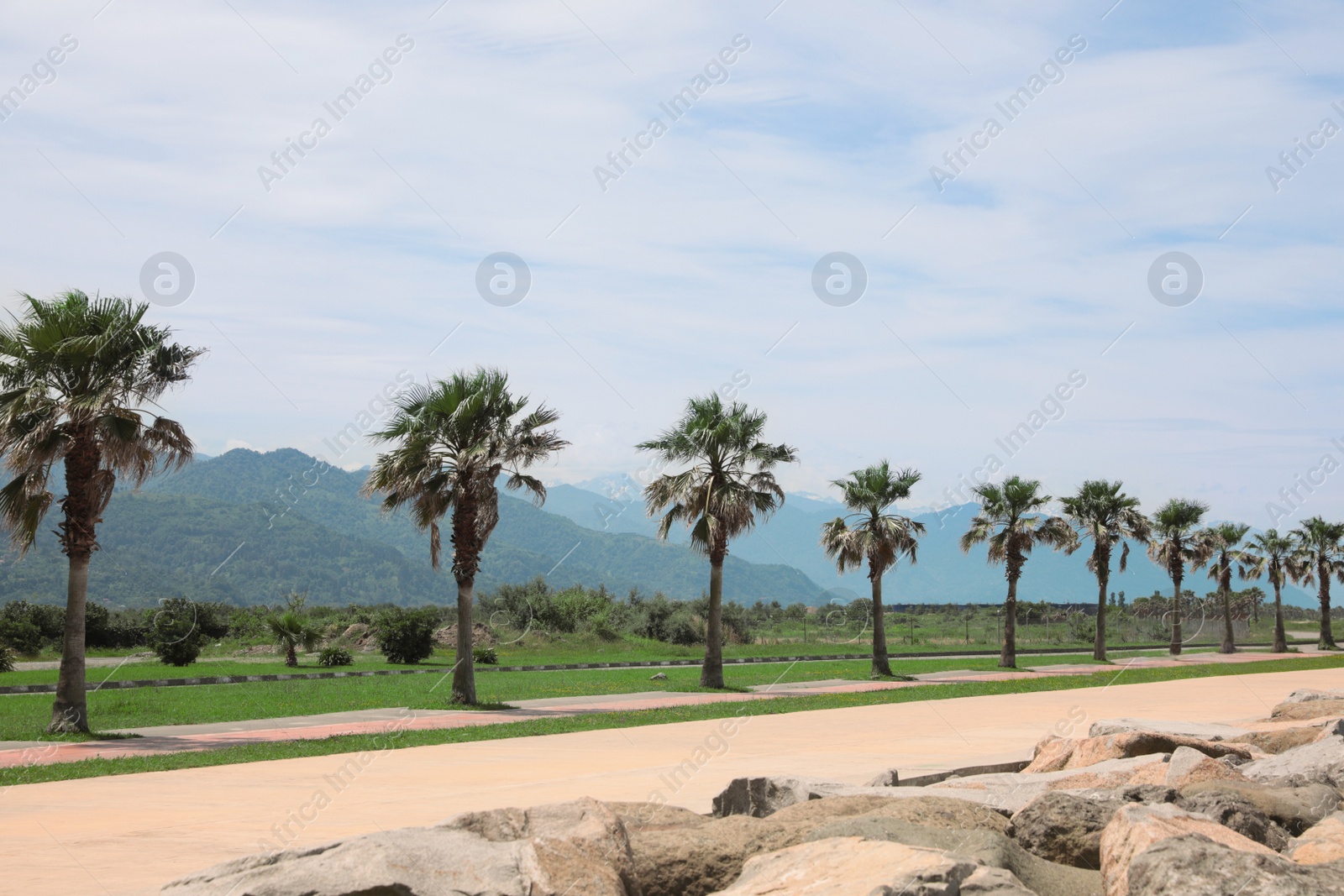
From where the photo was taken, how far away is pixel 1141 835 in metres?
6.09

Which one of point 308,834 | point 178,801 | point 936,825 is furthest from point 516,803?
point 936,825

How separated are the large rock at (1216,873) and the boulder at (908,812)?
177 centimetres

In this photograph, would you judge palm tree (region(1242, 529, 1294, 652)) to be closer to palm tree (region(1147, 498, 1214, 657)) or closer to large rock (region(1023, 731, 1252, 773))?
palm tree (region(1147, 498, 1214, 657))

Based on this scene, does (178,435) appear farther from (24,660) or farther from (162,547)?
(162,547)

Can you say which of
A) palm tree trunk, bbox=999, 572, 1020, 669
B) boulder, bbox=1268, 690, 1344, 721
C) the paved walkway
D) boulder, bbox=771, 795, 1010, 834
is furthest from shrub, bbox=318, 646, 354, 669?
boulder, bbox=771, 795, 1010, 834

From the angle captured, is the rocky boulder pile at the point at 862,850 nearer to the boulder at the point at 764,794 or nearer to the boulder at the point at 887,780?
the boulder at the point at 764,794

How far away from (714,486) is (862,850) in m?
25.1

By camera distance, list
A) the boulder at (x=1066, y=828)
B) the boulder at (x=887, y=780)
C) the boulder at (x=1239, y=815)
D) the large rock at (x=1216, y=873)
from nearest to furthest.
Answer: the large rock at (x=1216, y=873), the boulder at (x=1066, y=828), the boulder at (x=1239, y=815), the boulder at (x=887, y=780)

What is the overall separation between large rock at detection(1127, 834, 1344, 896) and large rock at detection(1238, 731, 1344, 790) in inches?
188

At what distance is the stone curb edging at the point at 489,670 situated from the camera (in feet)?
98.2

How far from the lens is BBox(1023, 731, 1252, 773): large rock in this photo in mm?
12406

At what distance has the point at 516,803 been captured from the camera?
1073 centimetres

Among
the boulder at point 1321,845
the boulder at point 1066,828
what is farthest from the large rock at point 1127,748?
the boulder at point 1066,828

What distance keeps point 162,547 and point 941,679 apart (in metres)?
121
